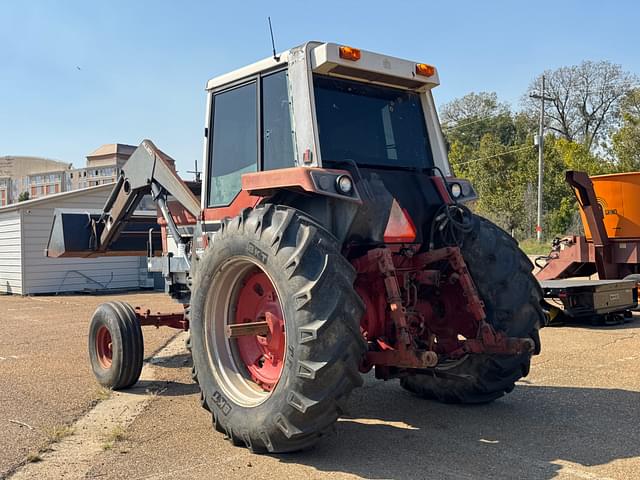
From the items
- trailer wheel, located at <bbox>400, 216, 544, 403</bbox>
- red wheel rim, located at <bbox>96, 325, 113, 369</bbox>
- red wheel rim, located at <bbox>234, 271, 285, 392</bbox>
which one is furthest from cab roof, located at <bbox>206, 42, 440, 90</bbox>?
red wheel rim, located at <bbox>96, 325, 113, 369</bbox>

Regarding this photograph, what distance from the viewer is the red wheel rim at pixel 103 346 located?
716 centimetres

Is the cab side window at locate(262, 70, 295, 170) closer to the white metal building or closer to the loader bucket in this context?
the loader bucket

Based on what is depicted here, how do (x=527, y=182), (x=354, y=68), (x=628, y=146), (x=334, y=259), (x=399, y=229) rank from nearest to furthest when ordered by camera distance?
(x=334, y=259)
(x=399, y=229)
(x=354, y=68)
(x=628, y=146)
(x=527, y=182)

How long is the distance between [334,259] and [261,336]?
114cm

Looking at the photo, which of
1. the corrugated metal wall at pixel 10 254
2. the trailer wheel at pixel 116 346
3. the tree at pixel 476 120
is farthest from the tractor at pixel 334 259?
the tree at pixel 476 120

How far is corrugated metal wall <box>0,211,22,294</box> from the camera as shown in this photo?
19.8 m

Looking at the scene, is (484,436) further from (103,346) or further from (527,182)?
(527,182)

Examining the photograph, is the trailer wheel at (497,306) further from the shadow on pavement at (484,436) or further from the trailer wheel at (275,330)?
the trailer wheel at (275,330)

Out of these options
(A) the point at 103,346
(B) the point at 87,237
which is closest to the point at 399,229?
(A) the point at 103,346

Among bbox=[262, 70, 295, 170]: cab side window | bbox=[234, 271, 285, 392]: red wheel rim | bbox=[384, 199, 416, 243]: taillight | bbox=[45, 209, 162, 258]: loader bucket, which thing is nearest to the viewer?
bbox=[234, 271, 285, 392]: red wheel rim

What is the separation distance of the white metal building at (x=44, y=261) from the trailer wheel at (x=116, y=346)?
13.9 m

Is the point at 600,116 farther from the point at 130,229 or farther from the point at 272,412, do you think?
the point at 272,412

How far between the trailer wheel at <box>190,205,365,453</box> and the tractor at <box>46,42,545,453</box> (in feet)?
0.04

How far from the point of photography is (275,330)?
4.80 m
